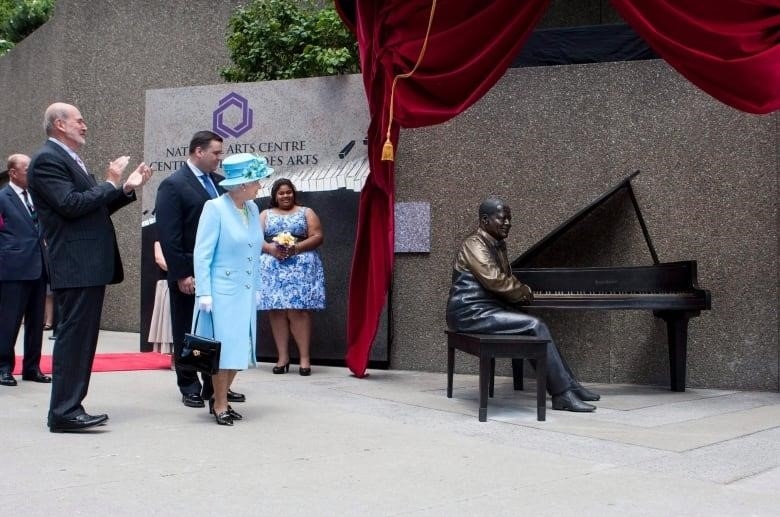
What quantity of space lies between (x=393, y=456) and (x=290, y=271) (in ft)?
12.7

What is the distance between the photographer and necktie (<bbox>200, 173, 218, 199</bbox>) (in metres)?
6.68

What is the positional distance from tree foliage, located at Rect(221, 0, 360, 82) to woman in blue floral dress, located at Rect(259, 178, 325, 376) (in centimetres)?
206

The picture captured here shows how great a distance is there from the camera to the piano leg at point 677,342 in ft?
24.5

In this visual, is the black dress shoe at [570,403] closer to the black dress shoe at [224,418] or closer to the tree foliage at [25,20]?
the black dress shoe at [224,418]

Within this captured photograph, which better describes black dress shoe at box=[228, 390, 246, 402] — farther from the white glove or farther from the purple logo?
the purple logo

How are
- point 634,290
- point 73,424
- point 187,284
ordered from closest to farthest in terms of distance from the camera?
1. point 73,424
2. point 187,284
3. point 634,290

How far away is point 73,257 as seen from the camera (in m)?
5.59

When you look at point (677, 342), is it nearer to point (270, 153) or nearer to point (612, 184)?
point (612, 184)

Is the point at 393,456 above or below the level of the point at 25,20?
below

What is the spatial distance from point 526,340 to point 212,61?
28.5 feet

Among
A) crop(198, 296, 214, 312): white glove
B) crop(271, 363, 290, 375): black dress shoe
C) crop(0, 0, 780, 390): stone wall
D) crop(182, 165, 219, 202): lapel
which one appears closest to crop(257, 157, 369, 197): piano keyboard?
crop(0, 0, 780, 390): stone wall

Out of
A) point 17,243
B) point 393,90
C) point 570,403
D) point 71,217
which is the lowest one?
point 570,403

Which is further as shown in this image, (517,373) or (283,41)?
(283,41)

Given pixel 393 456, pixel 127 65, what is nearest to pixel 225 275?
pixel 393 456
